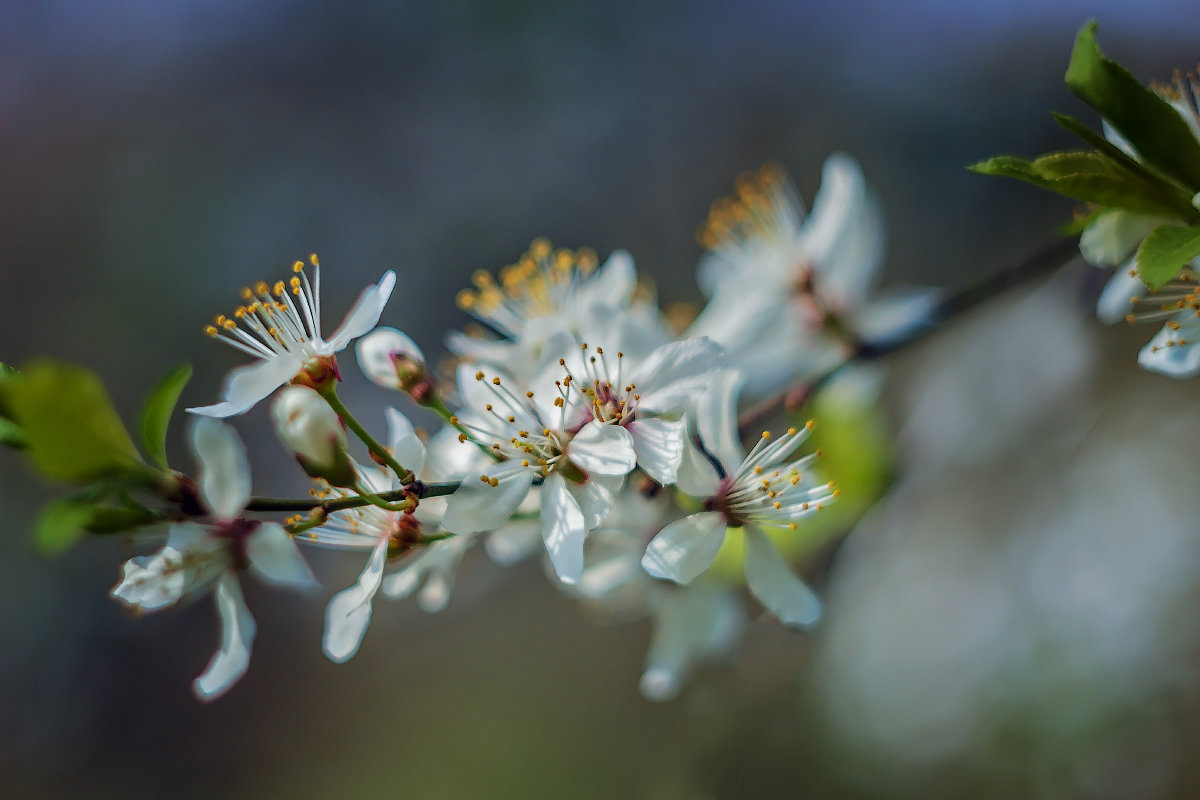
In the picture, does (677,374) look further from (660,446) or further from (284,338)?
(284,338)

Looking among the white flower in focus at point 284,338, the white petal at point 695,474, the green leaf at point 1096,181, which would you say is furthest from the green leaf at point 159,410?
the green leaf at point 1096,181

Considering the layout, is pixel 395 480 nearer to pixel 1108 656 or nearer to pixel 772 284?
pixel 772 284

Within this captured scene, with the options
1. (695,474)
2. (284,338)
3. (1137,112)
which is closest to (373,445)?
(284,338)

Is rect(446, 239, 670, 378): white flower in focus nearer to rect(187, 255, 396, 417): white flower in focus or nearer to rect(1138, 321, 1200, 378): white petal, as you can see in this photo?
rect(187, 255, 396, 417): white flower in focus

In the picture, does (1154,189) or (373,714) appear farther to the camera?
(373,714)

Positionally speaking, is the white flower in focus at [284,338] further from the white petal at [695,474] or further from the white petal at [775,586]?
the white petal at [775,586]

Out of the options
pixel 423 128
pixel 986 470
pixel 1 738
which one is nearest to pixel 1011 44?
pixel 986 470
